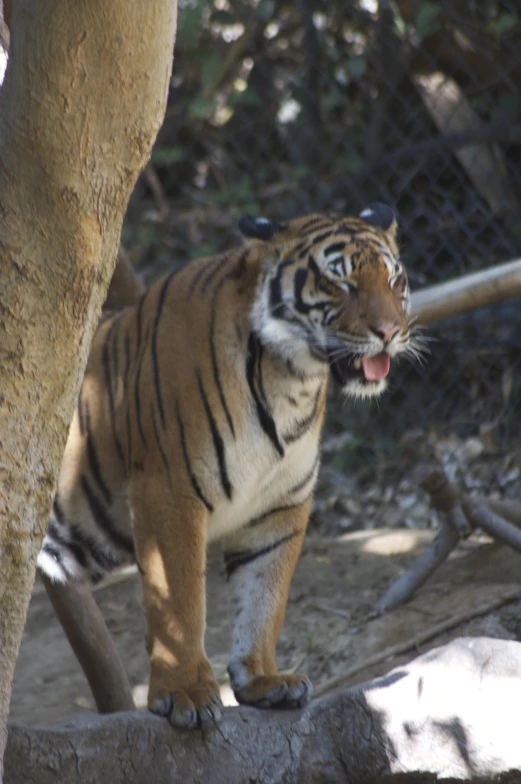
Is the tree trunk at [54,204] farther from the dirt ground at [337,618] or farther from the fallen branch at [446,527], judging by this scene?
the fallen branch at [446,527]

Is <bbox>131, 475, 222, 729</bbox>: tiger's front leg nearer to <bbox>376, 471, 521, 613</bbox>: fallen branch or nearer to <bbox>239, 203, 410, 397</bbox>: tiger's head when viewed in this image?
<bbox>239, 203, 410, 397</bbox>: tiger's head

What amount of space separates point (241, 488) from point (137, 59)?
182 centimetres

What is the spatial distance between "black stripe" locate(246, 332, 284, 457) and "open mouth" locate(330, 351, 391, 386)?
26 cm

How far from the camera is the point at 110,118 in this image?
200cm

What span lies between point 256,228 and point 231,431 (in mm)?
678

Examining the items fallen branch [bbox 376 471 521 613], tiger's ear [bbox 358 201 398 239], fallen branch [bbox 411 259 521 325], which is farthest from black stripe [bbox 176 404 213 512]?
fallen branch [bbox 376 471 521 613]

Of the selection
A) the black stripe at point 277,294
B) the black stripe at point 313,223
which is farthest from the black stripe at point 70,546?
the black stripe at point 313,223

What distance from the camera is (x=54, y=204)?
6.58ft

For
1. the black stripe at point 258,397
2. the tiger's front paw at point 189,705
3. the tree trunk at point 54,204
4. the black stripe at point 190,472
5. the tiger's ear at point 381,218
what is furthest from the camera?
the tiger's ear at point 381,218

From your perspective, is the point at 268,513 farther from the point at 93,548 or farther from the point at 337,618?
the point at 337,618

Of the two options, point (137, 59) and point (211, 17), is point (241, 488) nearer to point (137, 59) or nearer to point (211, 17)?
point (137, 59)

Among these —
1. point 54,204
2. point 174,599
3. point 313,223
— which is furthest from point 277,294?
point 54,204

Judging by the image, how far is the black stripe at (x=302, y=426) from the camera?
3.60 m

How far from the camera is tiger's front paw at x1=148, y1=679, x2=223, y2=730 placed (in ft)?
10.4
